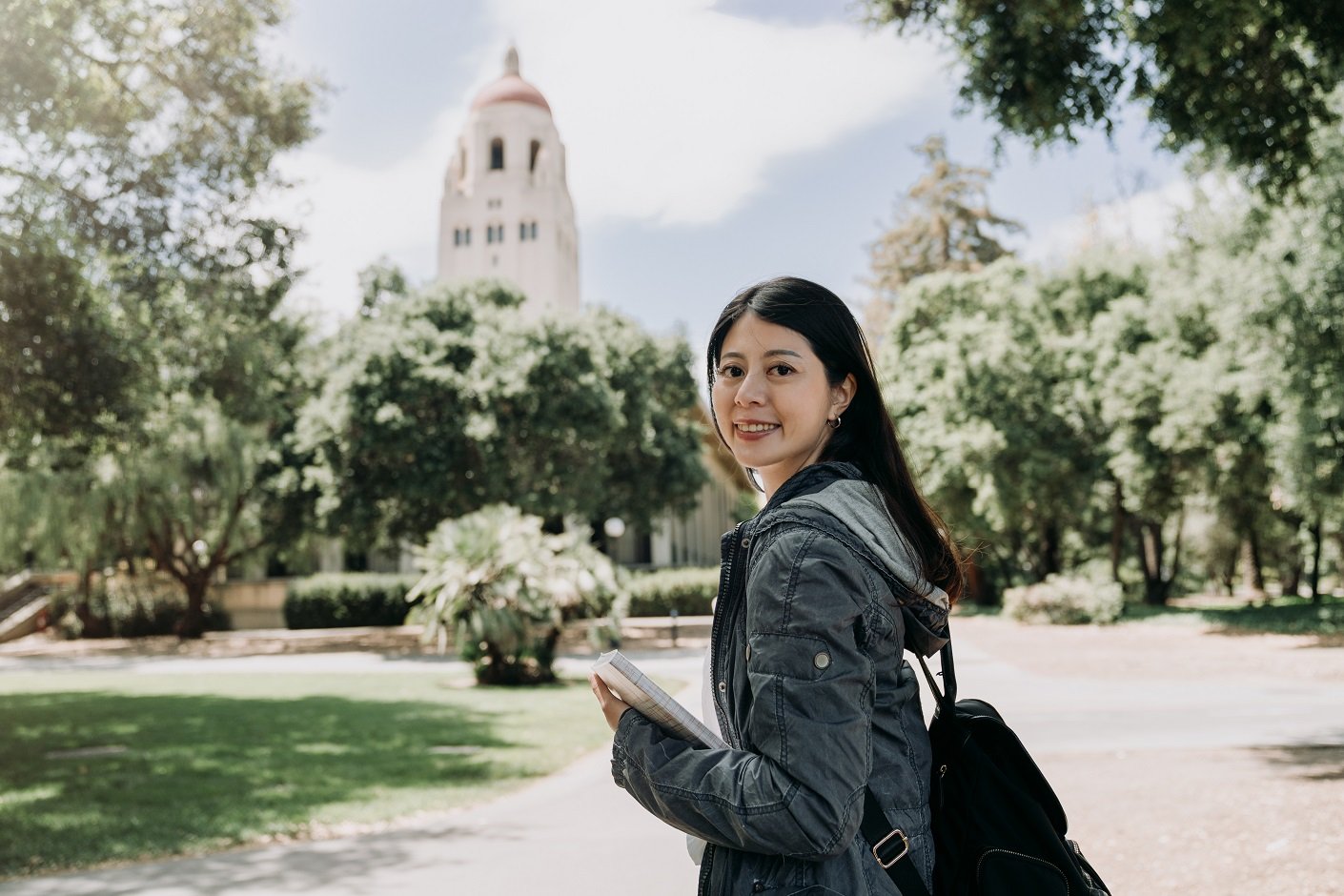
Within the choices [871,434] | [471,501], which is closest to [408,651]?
[471,501]

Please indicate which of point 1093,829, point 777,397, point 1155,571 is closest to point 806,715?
point 777,397

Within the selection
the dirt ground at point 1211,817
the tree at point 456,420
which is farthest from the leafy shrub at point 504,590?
the dirt ground at point 1211,817

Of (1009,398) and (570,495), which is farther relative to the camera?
(1009,398)

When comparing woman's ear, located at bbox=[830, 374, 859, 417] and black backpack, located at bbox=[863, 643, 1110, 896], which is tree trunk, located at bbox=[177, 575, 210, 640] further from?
black backpack, located at bbox=[863, 643, 1110, 896]

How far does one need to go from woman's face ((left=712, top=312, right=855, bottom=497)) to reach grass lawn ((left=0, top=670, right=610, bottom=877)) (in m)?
6.53

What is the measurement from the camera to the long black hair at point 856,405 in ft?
6.30

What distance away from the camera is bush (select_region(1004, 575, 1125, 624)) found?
28.5 m

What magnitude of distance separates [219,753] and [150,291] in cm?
514

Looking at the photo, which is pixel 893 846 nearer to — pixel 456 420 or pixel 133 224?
pixel 133 224

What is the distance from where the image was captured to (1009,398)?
32156mm

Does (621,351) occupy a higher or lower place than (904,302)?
lower

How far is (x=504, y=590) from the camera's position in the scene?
56.7 feet

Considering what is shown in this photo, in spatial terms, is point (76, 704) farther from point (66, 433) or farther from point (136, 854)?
point (136, 854)

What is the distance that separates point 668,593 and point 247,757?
73.6 feet
